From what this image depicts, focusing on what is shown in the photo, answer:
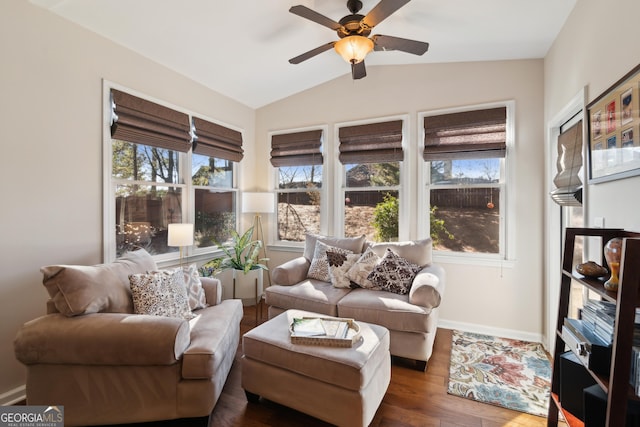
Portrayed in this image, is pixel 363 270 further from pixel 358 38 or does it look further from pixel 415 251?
pixel 358 38

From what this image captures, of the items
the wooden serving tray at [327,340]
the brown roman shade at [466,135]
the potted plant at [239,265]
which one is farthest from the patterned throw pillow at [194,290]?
the brown roman shade at [466,135]

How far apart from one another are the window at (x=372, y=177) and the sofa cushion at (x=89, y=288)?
2.55m

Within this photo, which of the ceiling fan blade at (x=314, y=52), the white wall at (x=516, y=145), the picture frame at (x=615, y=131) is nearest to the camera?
the picture frame at (x=615, y=131)

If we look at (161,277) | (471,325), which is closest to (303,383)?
(161,277)

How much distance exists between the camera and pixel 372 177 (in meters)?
3.81

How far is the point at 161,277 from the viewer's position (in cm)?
222

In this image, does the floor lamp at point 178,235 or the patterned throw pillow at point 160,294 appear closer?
the patterned throw pillow at point 160,294

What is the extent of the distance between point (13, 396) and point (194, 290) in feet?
4.25

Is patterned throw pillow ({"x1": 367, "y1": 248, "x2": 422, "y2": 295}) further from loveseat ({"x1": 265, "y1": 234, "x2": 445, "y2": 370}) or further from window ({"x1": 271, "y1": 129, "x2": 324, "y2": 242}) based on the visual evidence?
window ({"x1": 271, "y1": 129, "x2": 324, "y2": 242})

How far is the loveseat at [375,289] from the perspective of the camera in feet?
7.95

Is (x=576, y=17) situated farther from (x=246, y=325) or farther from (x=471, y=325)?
(x=246, y=325)

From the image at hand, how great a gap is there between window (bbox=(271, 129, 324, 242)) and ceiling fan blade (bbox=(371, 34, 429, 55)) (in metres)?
1.82

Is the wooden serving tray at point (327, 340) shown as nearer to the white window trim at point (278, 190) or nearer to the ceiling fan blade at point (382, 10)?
the ceiling fan blade at point (382, 10)

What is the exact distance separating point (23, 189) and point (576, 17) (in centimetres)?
412
